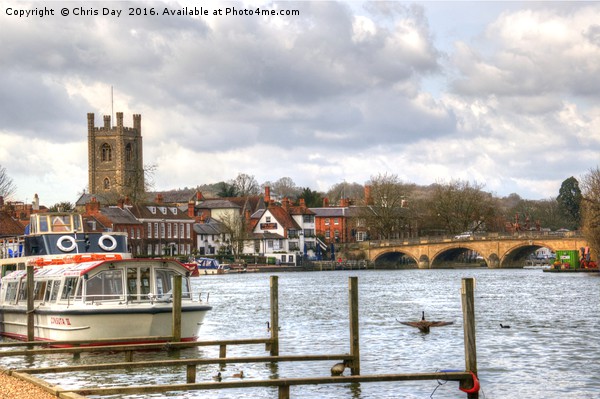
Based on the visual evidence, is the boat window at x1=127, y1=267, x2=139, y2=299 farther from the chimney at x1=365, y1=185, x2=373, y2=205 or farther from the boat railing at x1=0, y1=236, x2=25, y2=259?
the chimney at x1=365, y1=185, x2=373, y2=205

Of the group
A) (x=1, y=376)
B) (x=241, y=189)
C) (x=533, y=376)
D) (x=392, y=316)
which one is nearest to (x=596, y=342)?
(x=533, y=376)

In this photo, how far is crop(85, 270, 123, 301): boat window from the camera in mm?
34875

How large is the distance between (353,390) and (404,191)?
4993 inches

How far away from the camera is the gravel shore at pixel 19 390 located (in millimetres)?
20766

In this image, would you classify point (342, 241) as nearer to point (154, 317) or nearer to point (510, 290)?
point (510, 290)

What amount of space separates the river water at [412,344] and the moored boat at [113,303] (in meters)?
1.02

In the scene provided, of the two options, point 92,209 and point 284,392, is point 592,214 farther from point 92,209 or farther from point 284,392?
point 284,392

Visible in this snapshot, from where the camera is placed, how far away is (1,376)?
2405 centimetres

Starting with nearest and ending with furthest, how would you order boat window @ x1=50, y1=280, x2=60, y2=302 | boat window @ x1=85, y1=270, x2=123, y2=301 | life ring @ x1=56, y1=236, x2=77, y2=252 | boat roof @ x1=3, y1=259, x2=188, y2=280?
boat roof @ x1=3, y1=259, x2=188, y2=280, boat window @ x1=85, y1=270, x2=123, y2=301, boat window @ x1=50, y1=280, x2=60, y2=302, life ring @ x1=56, y1=236, x2=77, y2=252

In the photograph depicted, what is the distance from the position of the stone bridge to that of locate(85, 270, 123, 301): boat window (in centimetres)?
9734

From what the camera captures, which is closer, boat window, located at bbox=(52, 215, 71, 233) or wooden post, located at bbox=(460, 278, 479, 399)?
wooden post, located at bbox=(460, 278, 479, 399)

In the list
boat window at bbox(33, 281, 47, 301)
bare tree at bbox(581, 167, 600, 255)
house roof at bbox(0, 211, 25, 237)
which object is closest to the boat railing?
boat window at bbox(33, 281, 47, 301)

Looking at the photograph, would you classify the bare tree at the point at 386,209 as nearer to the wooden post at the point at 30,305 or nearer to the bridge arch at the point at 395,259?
the bridge arch at the point at 395,259

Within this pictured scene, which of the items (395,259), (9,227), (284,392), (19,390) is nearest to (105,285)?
(284,392)
